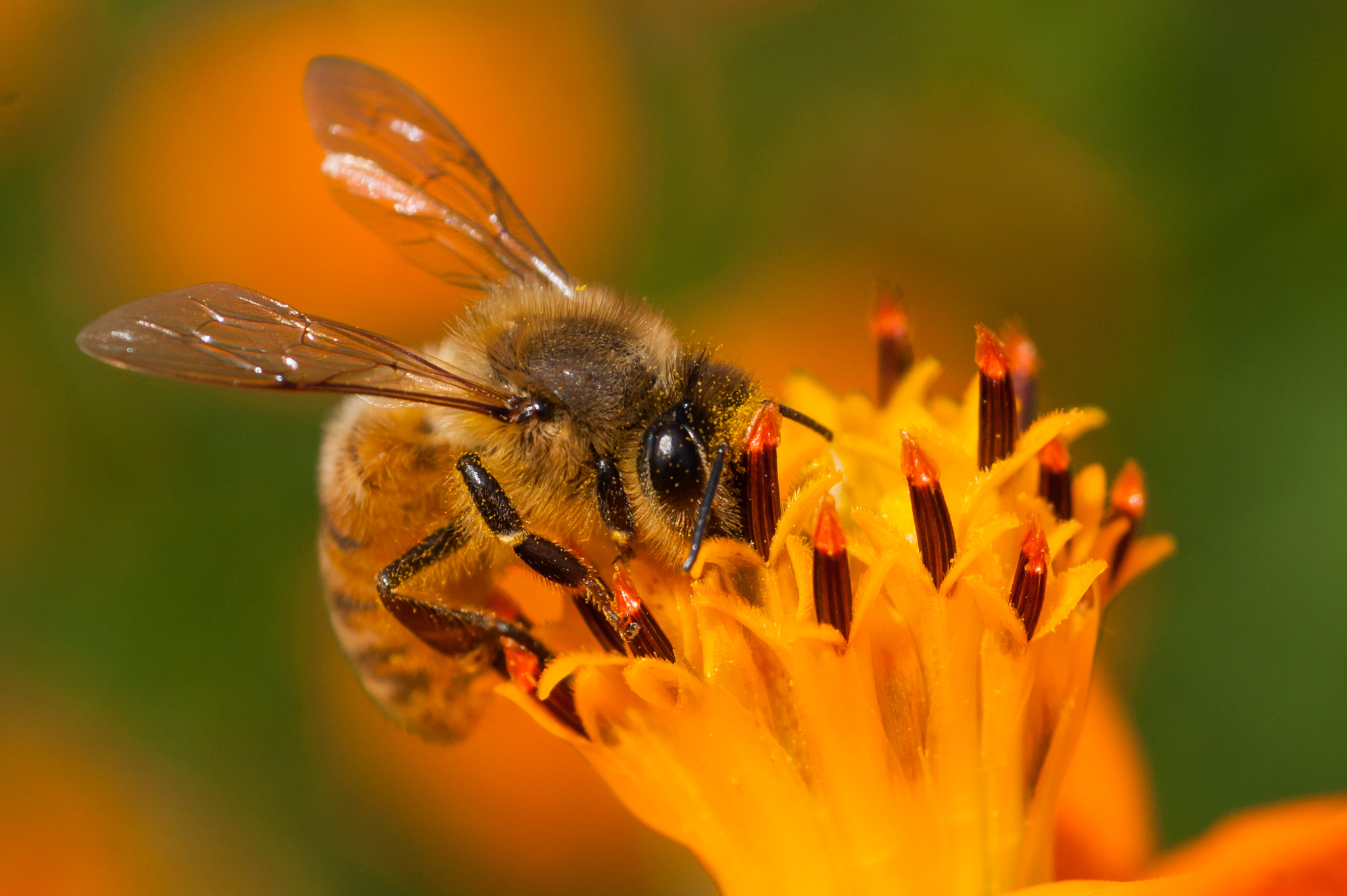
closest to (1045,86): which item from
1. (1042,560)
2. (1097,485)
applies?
(1097,485)

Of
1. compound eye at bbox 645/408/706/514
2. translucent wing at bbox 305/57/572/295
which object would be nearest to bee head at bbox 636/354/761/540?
compound eye at bbox 645/408/706/514

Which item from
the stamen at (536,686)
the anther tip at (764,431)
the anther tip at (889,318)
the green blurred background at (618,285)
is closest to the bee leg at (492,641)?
the stamen at (536,686)

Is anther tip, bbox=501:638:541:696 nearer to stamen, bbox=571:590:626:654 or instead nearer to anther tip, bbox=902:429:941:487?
stamen, bbox=571:590:626:654

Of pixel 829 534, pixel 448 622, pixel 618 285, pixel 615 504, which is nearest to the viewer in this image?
pixel 829 534

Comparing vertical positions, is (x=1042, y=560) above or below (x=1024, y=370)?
below

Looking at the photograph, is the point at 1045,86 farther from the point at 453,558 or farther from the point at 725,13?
the point at 453,558

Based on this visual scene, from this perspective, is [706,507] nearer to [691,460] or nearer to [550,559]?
[691,460]

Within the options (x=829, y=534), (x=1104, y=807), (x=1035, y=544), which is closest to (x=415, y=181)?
(x=829, y=534)
